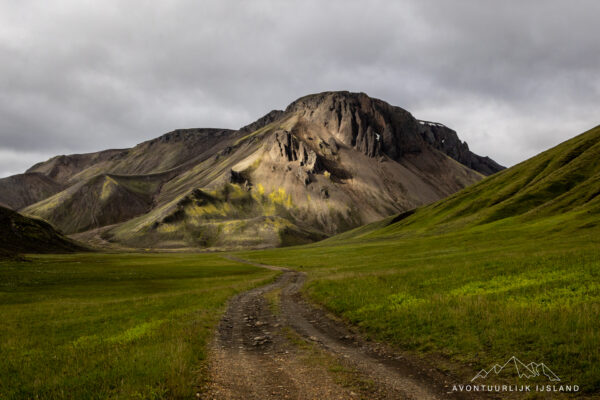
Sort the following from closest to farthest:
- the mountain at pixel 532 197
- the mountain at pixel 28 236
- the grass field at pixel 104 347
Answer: the grass field at pixel 104 347
the mountain at pixel 532 197
the mountain at pixel 28 236

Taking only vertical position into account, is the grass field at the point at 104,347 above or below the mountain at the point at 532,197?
below

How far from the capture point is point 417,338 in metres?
14.0

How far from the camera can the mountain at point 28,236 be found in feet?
497

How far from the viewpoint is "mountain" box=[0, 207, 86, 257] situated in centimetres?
15138

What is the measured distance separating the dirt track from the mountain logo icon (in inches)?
52.2

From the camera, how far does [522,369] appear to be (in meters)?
10.3

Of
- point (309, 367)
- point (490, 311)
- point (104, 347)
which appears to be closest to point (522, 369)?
point (490, 311)

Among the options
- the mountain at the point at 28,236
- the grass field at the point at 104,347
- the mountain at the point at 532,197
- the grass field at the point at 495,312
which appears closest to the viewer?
the grass field at the point at 104,347

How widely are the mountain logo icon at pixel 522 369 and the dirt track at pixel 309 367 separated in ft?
4.35

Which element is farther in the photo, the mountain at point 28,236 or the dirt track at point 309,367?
the mountain at point 28,236

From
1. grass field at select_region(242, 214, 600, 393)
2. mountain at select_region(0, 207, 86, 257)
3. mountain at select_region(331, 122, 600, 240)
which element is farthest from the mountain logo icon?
mountain at select_region(0, 207, 86, 257)

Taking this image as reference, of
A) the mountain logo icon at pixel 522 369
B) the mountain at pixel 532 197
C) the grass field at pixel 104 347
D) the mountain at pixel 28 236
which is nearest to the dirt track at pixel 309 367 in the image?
the grass field at pixel 104 347

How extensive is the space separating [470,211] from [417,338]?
409 ft

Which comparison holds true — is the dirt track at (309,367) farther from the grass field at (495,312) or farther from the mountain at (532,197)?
the mountain at (532,197)
